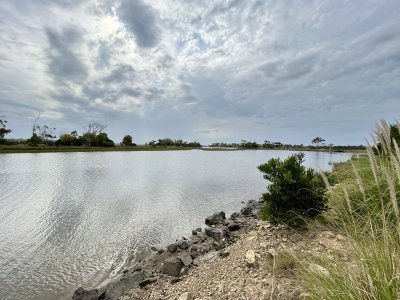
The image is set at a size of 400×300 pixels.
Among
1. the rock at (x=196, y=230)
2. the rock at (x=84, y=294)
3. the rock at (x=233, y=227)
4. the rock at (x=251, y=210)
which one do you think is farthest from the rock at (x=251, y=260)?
the rock at (x=251, y=210)

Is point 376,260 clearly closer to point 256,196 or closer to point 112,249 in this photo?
point 112,249

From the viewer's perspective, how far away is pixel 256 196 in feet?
76.2

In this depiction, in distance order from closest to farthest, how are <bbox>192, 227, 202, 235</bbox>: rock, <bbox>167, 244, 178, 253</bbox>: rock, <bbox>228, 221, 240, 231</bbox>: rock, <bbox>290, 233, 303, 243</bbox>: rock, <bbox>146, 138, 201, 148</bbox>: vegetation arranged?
<bbox>290, 233, 303, 243</bbox>: rock
<bbox>167, 244, 178, 253</bbox>: rock
<bbox>228, 221, 240, 231</bbox>: rock
<bbox>192, 227, 202, 235</bbox>: rock
<bbox>146, 138, 201, 148</bbox>: vegetation

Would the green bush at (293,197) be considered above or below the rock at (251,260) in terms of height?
above

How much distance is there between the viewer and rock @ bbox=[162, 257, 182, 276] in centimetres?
826

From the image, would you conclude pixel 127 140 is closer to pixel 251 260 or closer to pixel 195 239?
pixel 195 239

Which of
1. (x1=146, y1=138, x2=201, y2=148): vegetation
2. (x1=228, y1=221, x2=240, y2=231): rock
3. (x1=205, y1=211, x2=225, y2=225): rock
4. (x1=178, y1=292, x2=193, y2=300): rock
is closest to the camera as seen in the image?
(x1=178, y1=292, x2=193, y2=300): rock

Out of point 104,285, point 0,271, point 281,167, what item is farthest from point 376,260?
point 0,271

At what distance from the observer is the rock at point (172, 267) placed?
8258 mm

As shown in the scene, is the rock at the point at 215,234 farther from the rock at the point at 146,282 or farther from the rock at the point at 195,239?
the rock at the point at 146,282

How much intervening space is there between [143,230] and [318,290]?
37.9ft

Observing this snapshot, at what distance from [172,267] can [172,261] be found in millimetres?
219

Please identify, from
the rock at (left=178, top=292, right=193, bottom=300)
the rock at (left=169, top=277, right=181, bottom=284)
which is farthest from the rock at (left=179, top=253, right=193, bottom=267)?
the rock at (left=178, top=292, right=193, bottom=300)

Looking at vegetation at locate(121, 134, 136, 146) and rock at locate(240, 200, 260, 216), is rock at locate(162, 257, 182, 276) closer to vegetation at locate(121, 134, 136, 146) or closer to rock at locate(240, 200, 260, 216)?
rock at locate(240, 200, 260, 216)
